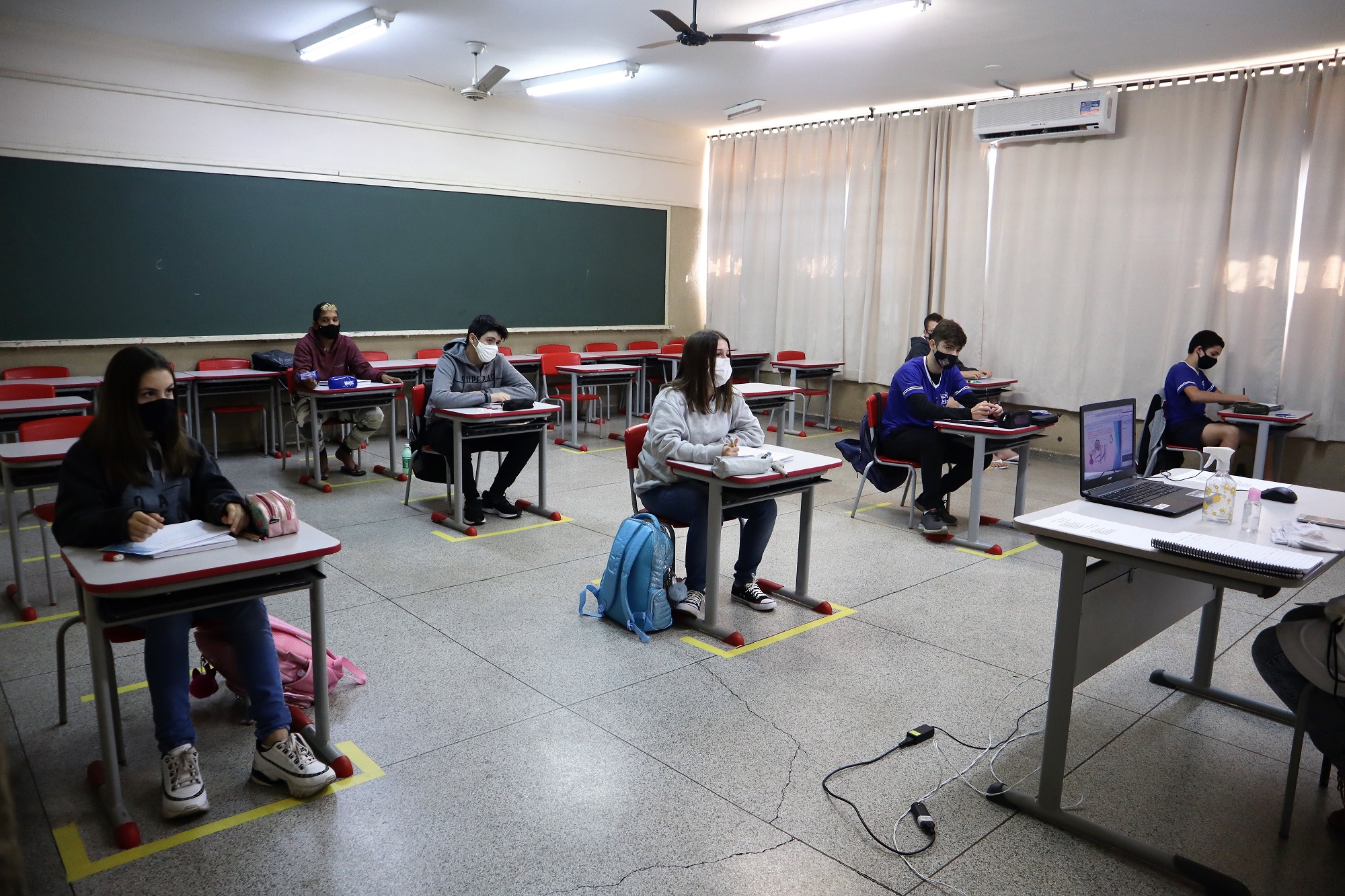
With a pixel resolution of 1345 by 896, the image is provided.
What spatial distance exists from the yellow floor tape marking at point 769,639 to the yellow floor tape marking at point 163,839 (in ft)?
4.64

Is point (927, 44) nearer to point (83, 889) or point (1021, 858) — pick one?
point (1021, 858)

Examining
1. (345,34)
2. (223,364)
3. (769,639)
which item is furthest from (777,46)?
(223,364)

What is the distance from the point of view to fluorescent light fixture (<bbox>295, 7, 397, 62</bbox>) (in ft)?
19.8

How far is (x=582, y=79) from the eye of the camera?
7.58 m

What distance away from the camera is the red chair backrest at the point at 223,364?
722 centimetres

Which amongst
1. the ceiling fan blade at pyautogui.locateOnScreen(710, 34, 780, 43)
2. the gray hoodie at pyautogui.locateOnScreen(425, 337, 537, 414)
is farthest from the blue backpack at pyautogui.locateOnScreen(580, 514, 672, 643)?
the ceiling fan blade at pyautogui.locateOnScreen(710, 34, 780, 43)

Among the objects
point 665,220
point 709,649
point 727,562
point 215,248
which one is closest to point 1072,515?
point 709,649

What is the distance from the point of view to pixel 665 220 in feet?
34.5

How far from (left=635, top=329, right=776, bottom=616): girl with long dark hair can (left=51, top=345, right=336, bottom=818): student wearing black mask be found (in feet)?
5.64

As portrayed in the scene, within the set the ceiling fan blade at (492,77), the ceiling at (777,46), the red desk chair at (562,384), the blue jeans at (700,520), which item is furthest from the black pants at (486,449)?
Result: the ceiling fan blade at (492,77)

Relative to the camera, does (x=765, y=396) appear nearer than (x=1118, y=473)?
No

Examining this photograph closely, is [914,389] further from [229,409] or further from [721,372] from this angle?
[229,409]

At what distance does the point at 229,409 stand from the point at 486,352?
2.96 meters

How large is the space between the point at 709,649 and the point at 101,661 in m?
2.10
